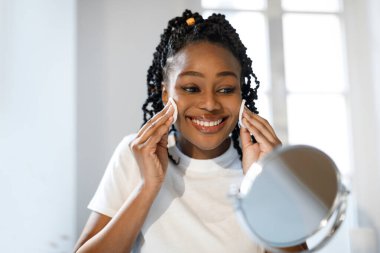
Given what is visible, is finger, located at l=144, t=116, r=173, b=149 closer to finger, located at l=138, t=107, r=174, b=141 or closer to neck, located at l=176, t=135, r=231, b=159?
finger, located at l=138, t=107, r=174, b=141

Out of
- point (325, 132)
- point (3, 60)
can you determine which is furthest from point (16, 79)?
point (325, 132)

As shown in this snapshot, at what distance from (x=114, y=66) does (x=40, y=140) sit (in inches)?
22.5

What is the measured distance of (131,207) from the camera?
846mm

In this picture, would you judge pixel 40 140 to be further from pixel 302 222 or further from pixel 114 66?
pixel 302 222

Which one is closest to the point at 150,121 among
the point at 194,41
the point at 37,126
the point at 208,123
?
the point at 208,123

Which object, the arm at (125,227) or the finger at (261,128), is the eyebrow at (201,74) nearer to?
the finger at (261,128)

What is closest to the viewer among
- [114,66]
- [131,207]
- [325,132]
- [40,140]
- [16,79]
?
[131,207]

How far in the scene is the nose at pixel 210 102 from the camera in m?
0.87

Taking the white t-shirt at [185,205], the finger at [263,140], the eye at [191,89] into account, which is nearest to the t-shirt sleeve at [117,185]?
the white t-shirt at [185,205]

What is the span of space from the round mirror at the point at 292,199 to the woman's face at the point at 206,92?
0.45 meters

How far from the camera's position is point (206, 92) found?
88 centimetres

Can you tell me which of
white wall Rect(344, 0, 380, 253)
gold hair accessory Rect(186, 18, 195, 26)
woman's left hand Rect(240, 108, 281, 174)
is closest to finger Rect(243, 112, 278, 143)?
woman's left hand Rect(240, 108, 281, 174)

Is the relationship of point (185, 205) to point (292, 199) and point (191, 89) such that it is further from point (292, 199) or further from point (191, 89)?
point (292, 199)

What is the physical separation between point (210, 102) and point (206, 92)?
1.1 inches
